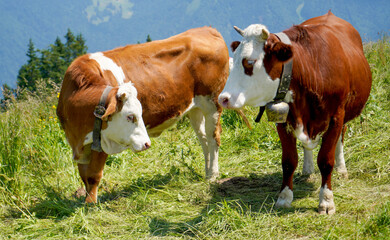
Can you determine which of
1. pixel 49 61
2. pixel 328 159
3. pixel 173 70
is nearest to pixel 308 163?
pixel 328 159

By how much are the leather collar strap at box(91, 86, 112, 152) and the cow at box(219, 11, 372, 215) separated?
1.19 m

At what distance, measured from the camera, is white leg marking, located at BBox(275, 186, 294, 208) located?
4.19m

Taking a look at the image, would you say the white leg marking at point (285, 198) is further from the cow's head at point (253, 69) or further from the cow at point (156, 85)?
the cow at point (156, 85)

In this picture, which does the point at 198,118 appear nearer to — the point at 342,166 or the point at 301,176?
the point at 301,176

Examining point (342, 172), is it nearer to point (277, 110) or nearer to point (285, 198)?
point (285, 198)

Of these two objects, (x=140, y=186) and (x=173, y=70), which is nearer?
(x=173, y=70)

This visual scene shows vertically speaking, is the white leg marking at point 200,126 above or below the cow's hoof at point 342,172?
above

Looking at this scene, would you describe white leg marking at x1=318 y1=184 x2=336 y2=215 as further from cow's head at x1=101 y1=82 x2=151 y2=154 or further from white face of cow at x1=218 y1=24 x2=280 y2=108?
cow's head at x1=101 y1=82 x2=151 y2=154

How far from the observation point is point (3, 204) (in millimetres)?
4738

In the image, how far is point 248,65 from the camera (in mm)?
3590

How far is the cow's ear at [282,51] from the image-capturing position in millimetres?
3506

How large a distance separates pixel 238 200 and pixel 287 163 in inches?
24.1

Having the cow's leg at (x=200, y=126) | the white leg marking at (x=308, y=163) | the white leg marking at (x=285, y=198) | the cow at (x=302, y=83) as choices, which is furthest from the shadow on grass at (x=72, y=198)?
the cow at (x=302, y=83)

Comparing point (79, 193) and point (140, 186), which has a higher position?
point (79, 193)
